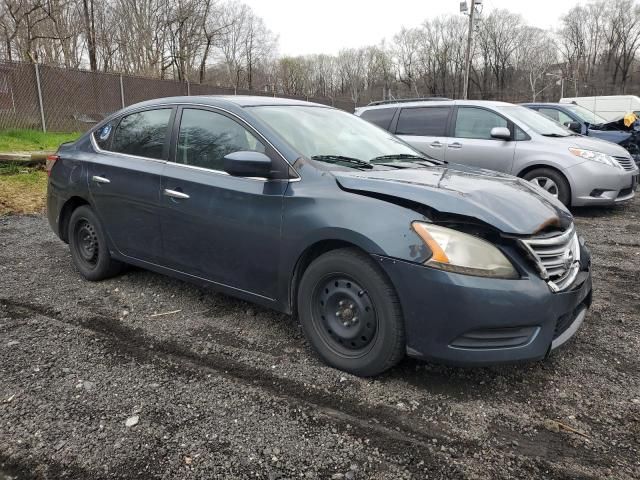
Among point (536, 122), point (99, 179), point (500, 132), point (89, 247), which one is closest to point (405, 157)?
point (99, 179)

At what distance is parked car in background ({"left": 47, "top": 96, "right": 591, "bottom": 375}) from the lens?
8.34ft

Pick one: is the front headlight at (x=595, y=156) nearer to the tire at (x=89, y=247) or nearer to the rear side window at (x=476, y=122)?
the rear side window at (x=476, y=122)

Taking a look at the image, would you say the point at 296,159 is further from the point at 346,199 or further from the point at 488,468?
the point at 488,468

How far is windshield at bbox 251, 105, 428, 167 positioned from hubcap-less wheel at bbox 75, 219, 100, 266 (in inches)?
79.4

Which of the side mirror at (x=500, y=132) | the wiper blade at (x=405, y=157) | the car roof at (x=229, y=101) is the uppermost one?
the car roof at (x=229, y=101)

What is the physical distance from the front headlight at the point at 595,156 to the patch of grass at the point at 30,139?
11.0 metres

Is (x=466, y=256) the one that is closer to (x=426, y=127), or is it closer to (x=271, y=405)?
(x=271, y=405)

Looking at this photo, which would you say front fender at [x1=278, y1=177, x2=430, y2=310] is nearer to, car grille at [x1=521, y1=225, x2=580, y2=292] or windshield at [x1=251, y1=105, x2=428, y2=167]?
windshield at [x1=251, y1=105, x2=428, y2=167]

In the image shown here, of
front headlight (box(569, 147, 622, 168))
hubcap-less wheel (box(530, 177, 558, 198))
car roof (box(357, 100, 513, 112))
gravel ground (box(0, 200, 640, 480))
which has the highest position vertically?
car roof (box(357, 100, 513, 112))

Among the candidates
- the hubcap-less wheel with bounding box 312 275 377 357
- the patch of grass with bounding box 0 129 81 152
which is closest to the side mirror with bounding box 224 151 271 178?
the hubcap-less wheel with bounding box 312 275 377 357

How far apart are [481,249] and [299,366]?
1268mm

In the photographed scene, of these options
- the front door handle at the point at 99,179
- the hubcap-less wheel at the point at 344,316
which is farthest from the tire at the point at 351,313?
the front door handle at the point at 99,179

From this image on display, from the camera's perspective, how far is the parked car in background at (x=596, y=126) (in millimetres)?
10086

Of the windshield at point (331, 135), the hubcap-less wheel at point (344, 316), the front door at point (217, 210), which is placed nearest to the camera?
the hubcap-less wheel at point (344, 316)
